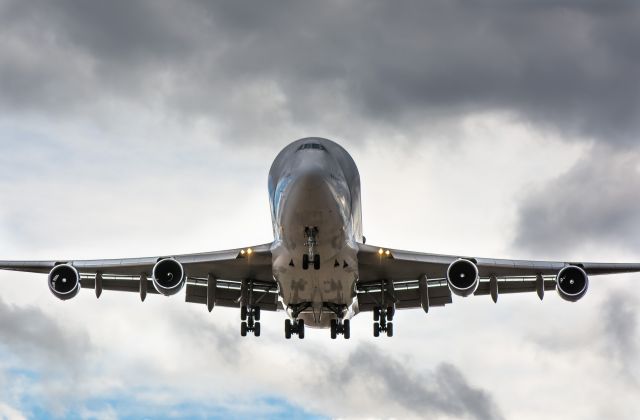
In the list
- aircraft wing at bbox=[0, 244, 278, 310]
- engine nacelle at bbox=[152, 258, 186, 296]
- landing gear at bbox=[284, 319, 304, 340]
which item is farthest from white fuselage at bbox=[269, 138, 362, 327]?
engine nacelle at bbox=[152, 258, 186, 296]

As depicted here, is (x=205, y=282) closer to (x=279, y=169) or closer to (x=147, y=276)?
(x=147, y=276)

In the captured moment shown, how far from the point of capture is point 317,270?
31.6m

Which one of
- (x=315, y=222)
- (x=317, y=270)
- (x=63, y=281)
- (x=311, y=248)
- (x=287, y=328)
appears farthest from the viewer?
(x=287, y=328)

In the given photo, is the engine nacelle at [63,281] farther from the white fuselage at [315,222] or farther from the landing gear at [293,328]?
the landing gear at [293,328]

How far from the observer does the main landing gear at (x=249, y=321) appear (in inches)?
1491

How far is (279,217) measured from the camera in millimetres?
30312

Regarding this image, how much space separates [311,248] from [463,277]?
5988 millimetres

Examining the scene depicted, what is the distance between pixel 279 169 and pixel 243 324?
8749 millimetres

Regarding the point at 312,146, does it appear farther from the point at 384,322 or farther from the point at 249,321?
the point at 384,322

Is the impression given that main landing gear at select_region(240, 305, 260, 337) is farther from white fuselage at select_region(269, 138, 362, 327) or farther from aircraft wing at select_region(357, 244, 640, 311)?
aircraft wing at select_region(357, 244, 640, 311)

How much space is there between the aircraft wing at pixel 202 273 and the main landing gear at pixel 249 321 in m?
0.54

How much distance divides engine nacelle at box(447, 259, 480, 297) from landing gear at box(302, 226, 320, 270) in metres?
4.93

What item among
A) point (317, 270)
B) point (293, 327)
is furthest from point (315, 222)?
point (293, 327)

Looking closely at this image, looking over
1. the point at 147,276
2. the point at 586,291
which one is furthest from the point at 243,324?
the point at 586,291
